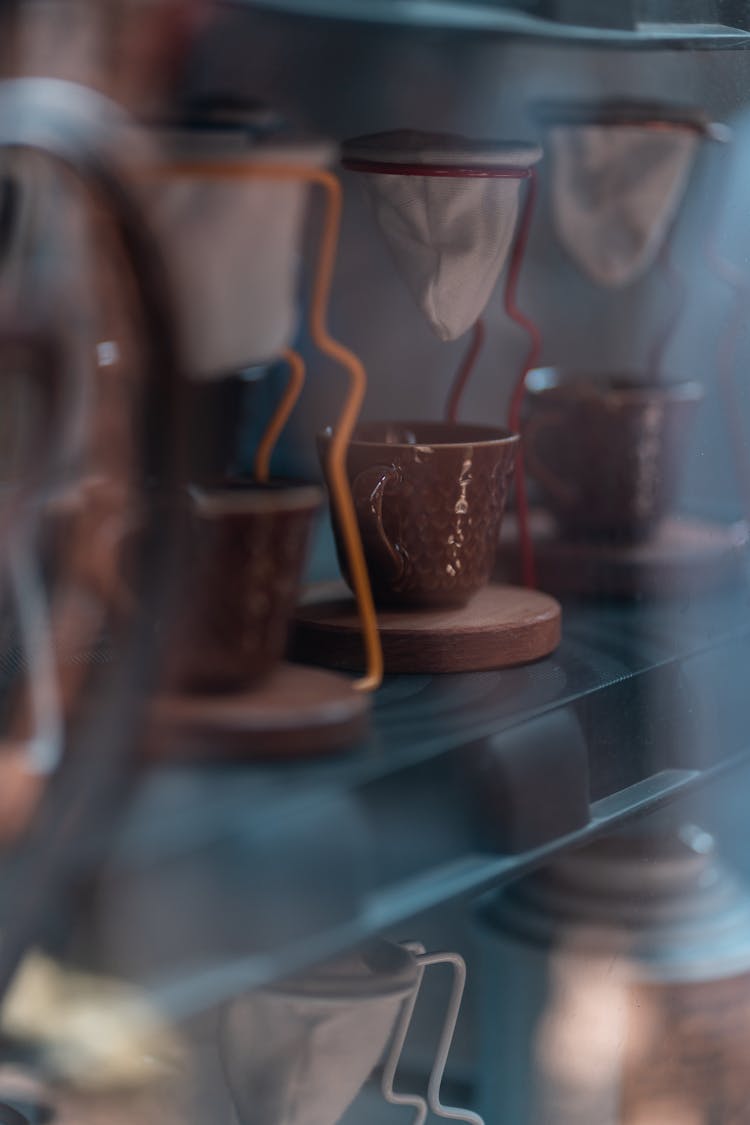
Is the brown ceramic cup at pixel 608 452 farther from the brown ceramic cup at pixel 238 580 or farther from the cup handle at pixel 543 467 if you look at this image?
the brown ceramic cup at pixel 238 580

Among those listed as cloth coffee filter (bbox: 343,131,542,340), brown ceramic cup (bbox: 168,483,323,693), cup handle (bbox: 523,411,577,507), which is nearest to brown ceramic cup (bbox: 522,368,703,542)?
cup handle (bbox: 523,411,577,507)

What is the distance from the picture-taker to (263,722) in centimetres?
38

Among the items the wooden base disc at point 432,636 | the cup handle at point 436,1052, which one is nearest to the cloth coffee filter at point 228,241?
the wooden base disc at point 432,636

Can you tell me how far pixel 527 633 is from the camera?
20.0 inches

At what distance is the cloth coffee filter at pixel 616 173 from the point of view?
0.59 m

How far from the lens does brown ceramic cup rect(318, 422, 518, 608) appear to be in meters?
0.49

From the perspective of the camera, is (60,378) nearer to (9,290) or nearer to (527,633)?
(9,290)

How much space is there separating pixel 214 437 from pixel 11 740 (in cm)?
17

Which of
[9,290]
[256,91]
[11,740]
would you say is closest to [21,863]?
[11,740]

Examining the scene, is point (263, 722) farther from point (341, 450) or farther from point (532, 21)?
point (532, 21)

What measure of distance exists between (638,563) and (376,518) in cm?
16

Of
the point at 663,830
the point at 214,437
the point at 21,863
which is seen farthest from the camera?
the point at 663,830

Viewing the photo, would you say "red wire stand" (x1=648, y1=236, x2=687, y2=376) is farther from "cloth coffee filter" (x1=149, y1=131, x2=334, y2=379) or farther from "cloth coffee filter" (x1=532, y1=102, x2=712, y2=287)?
"cloth coffee filter" (x1=149, y1=131, x2=334, y2=379)

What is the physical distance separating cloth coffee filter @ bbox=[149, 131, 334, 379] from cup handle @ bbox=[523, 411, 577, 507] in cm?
25
